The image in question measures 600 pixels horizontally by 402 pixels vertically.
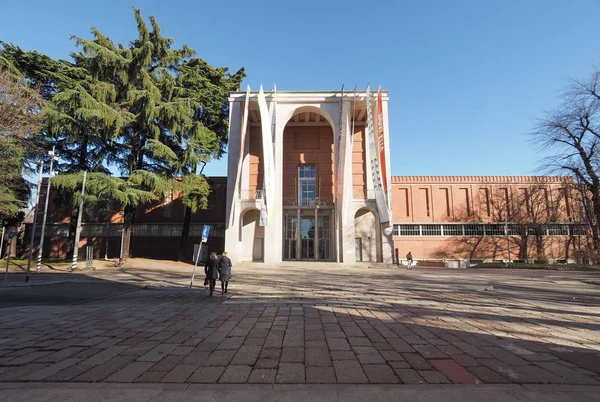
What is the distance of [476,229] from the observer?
38.2 m

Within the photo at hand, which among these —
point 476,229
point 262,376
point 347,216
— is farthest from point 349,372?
point 476,229

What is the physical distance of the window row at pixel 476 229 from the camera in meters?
37.6

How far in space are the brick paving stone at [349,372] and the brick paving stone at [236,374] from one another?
1.10 m

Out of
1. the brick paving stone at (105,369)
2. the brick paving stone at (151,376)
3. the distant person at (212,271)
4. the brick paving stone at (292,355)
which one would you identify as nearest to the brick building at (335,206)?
the distant person at (212,271)

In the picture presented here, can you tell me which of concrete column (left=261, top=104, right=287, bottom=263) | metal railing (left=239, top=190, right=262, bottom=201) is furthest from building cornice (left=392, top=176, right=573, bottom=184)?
metal railing (left=239, top=190, right=262, bottom=201)

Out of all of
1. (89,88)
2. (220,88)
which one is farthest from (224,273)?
(220,88)

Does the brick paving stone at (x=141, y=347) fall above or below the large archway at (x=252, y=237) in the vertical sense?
below

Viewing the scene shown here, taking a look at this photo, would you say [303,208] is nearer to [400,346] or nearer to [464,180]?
[464,180]

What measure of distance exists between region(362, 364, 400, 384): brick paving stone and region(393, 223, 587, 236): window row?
35.3m

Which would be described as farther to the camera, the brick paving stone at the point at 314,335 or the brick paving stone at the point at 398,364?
the brick paving stone at the point at 314,335

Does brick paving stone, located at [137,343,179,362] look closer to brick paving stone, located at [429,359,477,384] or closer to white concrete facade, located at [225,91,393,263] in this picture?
brick paving stone, located at [429,359,477,384]

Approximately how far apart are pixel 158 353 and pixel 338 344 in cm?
275

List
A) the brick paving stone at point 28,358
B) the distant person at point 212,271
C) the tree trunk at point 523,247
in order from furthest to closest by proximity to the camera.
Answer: the tree trunk at point 523,247 < the distant person at point 212,271 < the brick paving stone at point 28,358

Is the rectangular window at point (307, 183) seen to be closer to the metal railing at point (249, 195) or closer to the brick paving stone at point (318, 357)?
the metal railing at point (249, 195)
